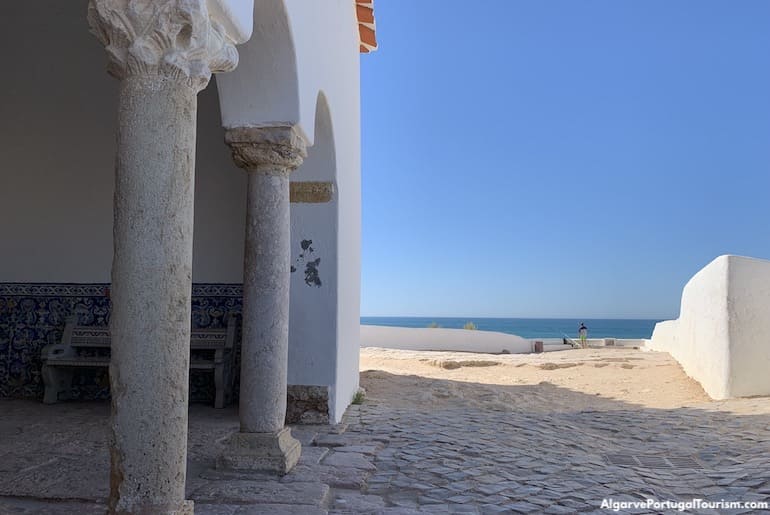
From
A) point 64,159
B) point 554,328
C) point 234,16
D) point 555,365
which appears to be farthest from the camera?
point 554,328

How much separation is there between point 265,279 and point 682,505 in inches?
108

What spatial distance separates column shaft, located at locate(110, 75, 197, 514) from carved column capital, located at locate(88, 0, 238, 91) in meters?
0.06

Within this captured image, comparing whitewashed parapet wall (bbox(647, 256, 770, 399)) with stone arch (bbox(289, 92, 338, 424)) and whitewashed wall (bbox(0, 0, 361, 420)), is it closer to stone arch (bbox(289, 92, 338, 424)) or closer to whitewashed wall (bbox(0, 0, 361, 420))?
whitewashed wall (bbox(0, 0, 361, 420))

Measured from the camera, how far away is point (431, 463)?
4.21 m

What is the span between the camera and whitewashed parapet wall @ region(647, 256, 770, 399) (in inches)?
287

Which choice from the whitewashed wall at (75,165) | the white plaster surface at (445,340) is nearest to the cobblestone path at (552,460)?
the whitewashed wall at (75,165)

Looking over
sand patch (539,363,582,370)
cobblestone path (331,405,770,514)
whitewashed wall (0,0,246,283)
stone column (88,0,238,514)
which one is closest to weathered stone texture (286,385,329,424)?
cobblestone path (331,405,770,514)

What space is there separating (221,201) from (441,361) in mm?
6646

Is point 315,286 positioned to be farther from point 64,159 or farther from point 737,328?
point 737,328

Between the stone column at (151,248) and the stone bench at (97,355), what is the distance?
11.5 ft

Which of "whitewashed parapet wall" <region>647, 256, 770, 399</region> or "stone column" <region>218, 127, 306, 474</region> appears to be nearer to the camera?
"stone column" <region>218, 127, 306, 474</region>

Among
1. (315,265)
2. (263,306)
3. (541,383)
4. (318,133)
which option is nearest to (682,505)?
(263,306)

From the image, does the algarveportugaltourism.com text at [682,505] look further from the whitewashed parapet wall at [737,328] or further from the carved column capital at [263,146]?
the whitewashed parapet wall at [737,328]

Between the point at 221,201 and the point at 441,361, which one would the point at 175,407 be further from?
the point at 441,361
